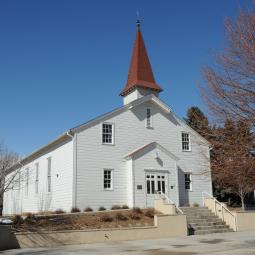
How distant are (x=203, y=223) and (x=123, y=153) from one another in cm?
850

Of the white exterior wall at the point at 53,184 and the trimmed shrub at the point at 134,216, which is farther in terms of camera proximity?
the white exterior wall at the point at 53,184

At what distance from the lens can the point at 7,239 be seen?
17031mm

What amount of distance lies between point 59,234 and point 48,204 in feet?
45.3

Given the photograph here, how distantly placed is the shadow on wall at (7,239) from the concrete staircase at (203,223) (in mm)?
10701

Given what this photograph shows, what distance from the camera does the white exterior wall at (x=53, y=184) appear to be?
1117 inches

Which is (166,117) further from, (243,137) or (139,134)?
(243,137)

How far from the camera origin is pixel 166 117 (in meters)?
33.2

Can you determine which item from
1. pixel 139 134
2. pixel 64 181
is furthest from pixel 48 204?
pixel 139 134

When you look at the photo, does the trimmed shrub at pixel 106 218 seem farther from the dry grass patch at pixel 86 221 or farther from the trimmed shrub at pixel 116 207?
the trimmed shrub at pixel 116 207

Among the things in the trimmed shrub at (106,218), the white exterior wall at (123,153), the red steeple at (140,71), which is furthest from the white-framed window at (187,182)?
the trimmed shrub at (106,218)

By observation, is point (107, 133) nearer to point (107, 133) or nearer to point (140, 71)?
point (107, 133)

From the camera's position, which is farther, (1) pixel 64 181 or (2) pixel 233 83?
(1) pixel 64 181

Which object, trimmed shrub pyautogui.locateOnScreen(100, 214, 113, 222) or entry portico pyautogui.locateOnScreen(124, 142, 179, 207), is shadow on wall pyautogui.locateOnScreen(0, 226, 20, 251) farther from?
entry portico pyautogui.locateOnScreen(124, 142, 179, 207)

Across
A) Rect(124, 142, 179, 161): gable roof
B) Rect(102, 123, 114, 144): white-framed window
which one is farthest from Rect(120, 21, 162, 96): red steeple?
Rect(124, 142, 179, 161): gable roof
